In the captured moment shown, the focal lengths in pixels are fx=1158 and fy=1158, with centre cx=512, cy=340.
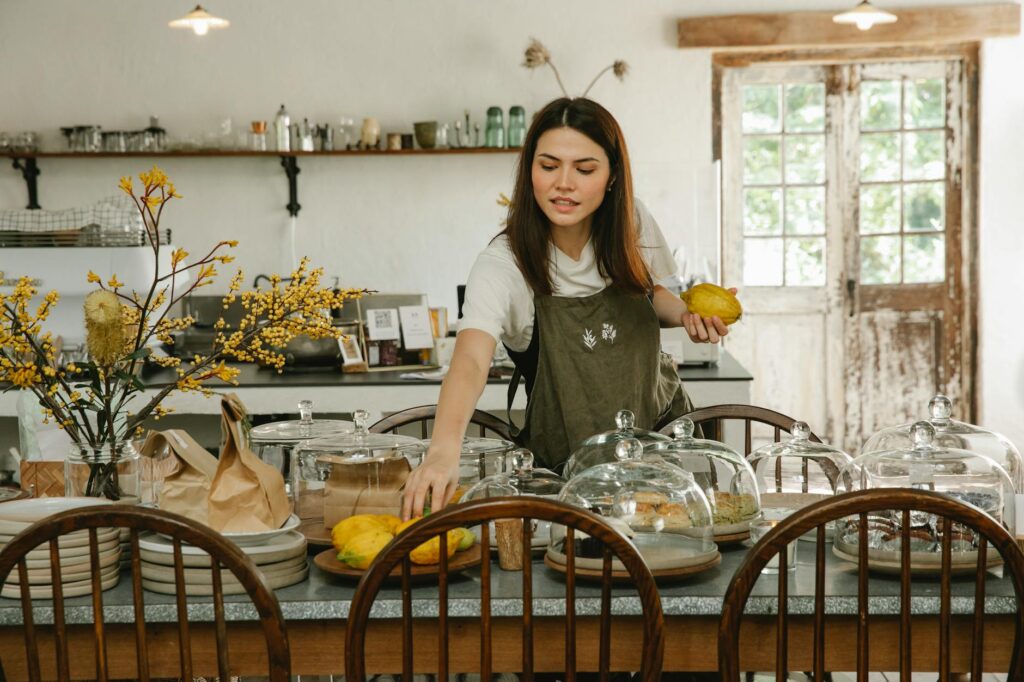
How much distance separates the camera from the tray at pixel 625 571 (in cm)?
157

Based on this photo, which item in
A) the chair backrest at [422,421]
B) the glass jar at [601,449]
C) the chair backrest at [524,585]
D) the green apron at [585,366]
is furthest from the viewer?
the chair backrest at [422,421]

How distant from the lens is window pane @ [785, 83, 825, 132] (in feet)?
19.8

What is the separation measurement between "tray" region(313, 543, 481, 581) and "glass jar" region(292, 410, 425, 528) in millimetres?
166

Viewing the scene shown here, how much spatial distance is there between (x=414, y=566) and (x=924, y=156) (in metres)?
5.13

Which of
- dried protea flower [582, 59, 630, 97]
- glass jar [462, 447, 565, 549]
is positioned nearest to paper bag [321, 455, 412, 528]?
glass jar [462, 447, 565, 549]

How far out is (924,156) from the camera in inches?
237

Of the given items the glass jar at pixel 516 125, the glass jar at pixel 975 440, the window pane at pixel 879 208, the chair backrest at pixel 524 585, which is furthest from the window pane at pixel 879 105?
the chair backrest at pixel 524 585

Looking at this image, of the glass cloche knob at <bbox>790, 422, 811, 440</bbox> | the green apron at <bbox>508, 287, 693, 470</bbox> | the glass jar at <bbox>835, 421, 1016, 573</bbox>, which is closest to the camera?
the glass jar at <bbox>835, 421, 1016, 573</bbox>

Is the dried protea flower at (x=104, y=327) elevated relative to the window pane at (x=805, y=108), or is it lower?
lower

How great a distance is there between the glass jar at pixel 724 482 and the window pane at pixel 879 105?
181 inches

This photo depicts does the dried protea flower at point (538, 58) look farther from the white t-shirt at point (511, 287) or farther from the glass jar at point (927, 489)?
the glass jar at point (927, 489)

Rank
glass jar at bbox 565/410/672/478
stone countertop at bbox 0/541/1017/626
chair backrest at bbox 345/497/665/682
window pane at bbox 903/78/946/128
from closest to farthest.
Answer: chair backrest at bbox 345/497/665/682 < stone countertop at bbox 0/541/1017/626 < glass jar at bbox 565/410/672/478 < window pane at bbox 903/78/946/128

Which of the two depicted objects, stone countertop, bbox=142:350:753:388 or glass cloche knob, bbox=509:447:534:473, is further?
stone countertop, bbox=142:350:753:388

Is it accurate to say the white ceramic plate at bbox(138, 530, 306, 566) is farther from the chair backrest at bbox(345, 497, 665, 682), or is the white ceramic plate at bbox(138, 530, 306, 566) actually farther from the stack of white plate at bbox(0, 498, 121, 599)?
the chair backrest at bbox(345, 497, 665, 682)
